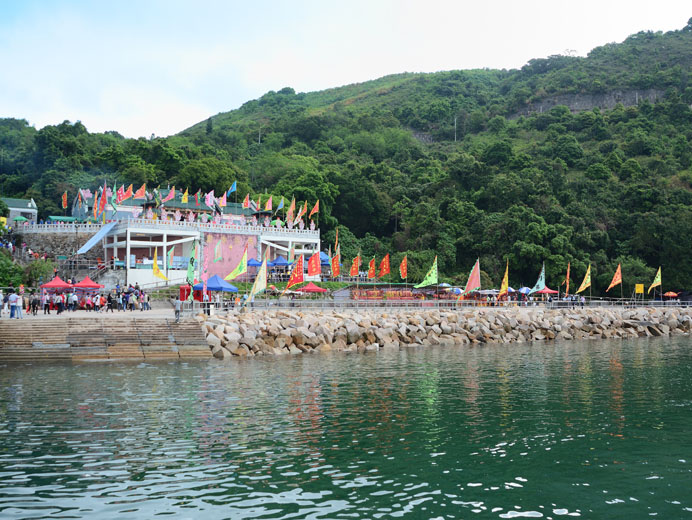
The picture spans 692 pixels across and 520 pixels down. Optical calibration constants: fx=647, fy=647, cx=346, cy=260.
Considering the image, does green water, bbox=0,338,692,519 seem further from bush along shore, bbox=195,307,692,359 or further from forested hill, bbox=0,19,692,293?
forested hill, bbox=0,19,692,293

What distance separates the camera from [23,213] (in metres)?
71.4

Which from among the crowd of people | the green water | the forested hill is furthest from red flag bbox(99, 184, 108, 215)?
the green water

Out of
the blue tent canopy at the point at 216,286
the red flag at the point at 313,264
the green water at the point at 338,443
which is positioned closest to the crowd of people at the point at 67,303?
the blue tent canopy at the point at 216,286

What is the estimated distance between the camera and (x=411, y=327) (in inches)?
1574

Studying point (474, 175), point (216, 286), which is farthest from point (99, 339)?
point (474, 175)

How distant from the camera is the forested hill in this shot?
2581 inches

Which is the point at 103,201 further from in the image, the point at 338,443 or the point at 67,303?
the point at 338,443

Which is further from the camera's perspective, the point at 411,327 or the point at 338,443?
the point at 411,327

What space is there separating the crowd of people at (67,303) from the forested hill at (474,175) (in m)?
28.2

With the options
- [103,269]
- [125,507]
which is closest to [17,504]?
[125,507]

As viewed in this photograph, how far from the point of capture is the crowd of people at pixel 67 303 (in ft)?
111

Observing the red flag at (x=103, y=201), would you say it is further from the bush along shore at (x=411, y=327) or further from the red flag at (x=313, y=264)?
the bush along shore at (x=411, y=327)

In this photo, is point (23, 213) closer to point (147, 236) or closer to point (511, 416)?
point (147, 236)

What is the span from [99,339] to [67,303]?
9.21 m
